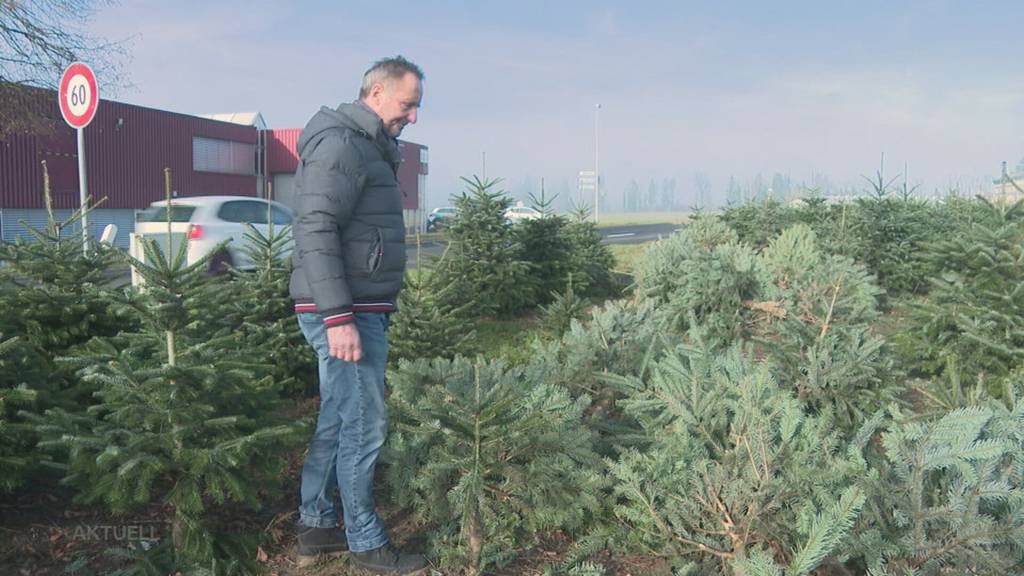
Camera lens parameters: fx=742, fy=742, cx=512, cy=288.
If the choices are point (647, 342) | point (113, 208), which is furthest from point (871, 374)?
point (113, 208)

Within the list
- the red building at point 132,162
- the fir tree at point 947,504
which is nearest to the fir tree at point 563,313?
the fir tree at point 947,504

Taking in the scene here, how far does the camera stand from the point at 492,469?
309 centimetres

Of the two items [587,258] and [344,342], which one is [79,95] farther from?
[587,258]

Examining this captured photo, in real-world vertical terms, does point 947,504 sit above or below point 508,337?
above

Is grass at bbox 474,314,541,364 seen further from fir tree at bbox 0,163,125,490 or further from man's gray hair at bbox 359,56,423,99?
man's gray hair at bbox 359,56,423,99

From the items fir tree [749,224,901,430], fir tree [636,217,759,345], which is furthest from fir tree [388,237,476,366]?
fir tree [749,224,901,430]

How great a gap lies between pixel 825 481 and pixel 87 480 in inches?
110

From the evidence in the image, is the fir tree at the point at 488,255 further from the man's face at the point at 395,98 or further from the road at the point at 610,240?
the man's face at the point at 395,98

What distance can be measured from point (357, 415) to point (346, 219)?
0.75 meters

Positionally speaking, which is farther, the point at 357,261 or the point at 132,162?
the point at 132,162

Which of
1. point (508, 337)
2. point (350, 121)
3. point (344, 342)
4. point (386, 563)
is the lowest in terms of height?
point (386, 563)

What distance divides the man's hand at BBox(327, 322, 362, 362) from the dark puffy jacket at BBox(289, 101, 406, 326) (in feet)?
0.09

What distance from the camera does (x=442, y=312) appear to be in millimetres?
5773

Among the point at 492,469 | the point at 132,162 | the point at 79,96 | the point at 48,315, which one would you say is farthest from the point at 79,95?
the point at 132,162
